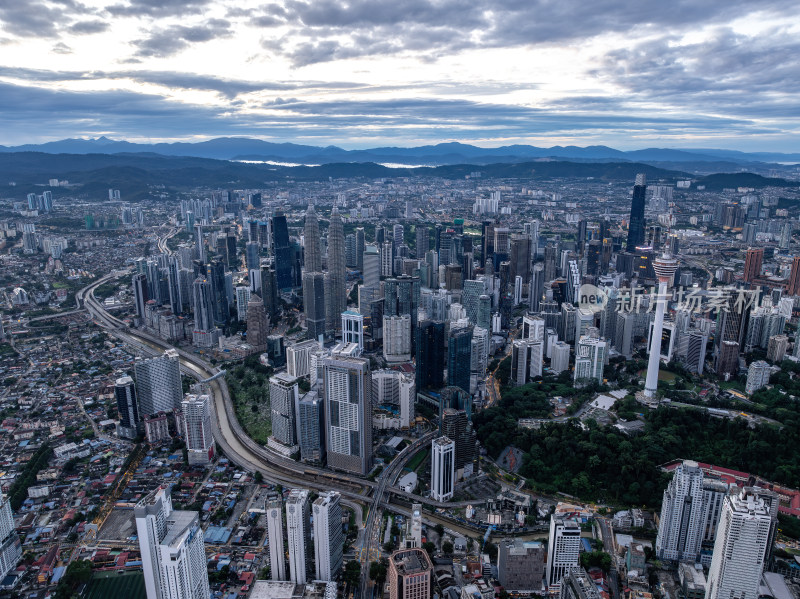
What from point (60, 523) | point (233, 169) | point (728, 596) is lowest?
point (60, 523)

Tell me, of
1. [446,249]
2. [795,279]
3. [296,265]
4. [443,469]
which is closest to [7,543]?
[443,469]

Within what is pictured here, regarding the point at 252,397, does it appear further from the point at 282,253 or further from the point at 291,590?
the point at 282,253

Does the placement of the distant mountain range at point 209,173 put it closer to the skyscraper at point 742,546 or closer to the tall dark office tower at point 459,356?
the tall dark office tower at point 459,356

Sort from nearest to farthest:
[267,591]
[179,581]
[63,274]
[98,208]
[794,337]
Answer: [179,581], [267,591], [794,337], [63,274], [98,208]

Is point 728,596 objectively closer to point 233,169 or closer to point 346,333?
point 346,333

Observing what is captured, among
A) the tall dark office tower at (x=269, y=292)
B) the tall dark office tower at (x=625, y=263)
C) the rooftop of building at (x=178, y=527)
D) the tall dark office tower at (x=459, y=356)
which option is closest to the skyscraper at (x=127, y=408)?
the rooftop of building at (x=178, y=527)

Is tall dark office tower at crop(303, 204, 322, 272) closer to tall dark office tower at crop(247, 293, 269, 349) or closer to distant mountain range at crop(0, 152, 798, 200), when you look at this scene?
tall dark office tower at crop(247, 293, 269, 349)

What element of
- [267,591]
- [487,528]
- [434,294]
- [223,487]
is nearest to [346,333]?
[434,294]
